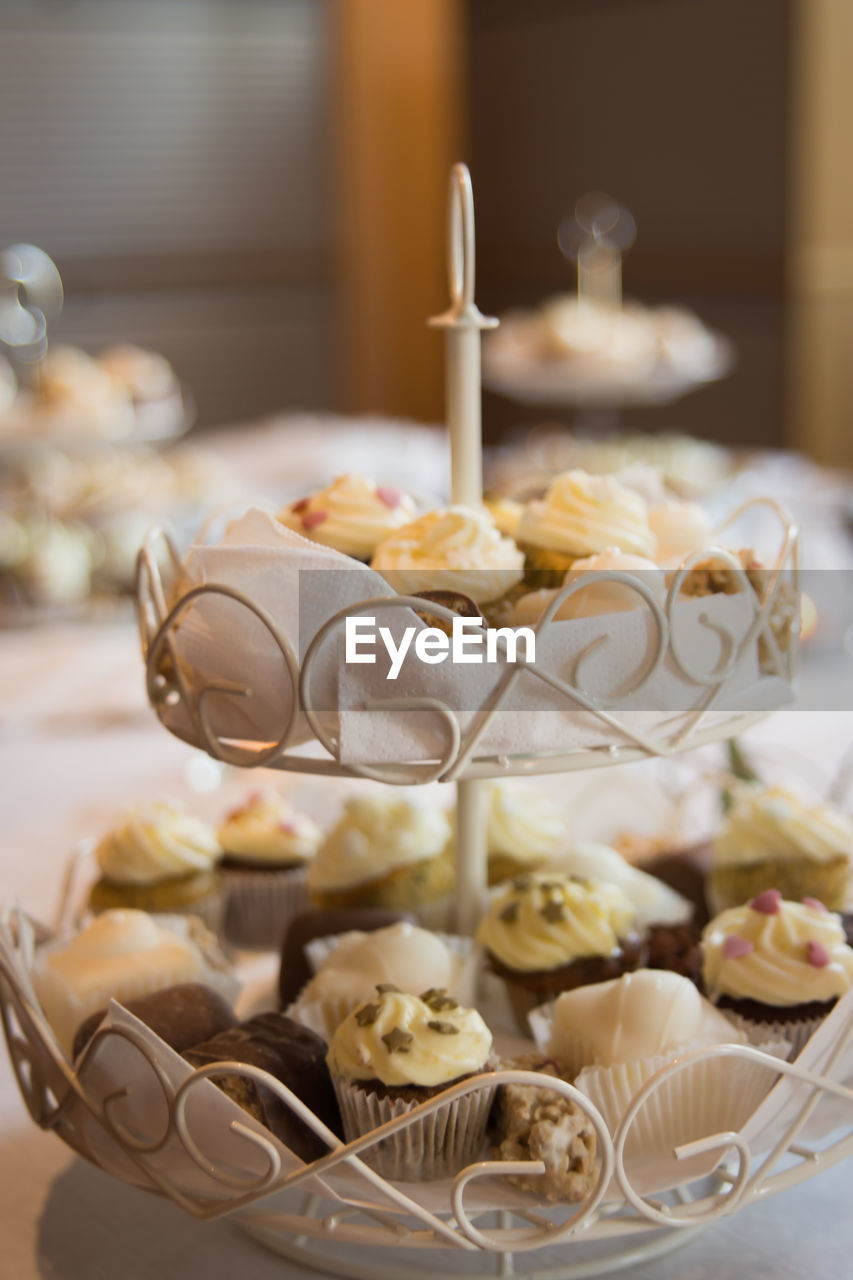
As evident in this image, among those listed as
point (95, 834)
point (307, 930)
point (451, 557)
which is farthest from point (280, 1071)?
point (95, 834)

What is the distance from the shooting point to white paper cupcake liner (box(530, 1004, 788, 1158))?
0.77 metres

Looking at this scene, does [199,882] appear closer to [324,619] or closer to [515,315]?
[324,619]

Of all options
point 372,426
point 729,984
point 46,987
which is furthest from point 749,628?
point 372,426

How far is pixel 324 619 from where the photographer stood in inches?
28.7

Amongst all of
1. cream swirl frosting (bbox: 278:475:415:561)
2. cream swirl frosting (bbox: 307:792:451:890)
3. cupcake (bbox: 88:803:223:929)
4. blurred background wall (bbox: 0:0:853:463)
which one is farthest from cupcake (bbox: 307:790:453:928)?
blurred background wall (bbox: 0:0:853:463)

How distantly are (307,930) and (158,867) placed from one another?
0.71 feet

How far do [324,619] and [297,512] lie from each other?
20 centimetres

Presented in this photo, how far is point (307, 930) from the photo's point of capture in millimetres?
985

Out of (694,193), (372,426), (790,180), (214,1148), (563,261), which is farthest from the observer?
(563,261)

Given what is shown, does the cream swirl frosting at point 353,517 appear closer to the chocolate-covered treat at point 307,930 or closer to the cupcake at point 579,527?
the cupcake at point 579,527

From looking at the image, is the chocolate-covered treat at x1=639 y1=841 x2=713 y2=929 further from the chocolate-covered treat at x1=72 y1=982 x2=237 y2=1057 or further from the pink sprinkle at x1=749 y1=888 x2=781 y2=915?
the chocolate-covered treat at x1=72 y1=982 x2=237 y2=1057

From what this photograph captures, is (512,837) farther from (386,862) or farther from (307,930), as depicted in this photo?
(307,930)

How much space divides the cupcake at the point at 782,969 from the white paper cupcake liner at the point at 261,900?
1.42ft

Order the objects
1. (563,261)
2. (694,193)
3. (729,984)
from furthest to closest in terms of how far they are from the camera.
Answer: (563,261) → (694,193) → (729,984)
